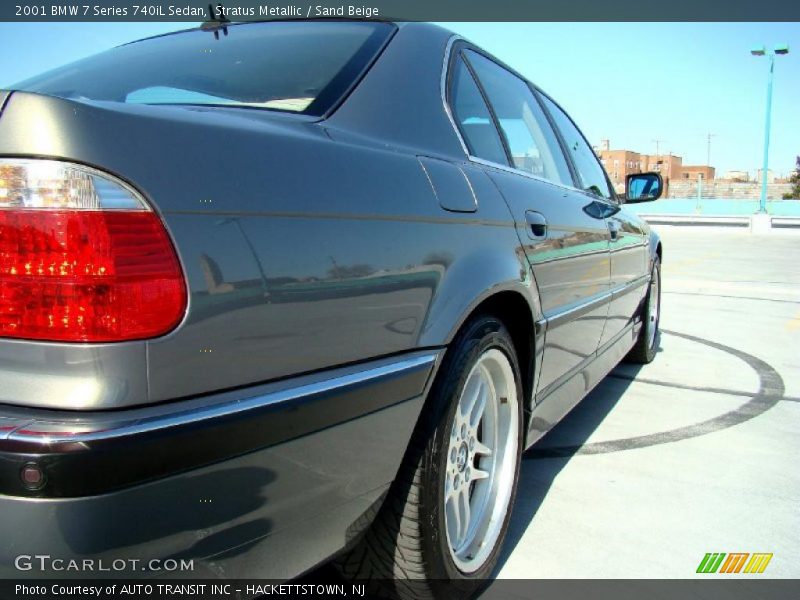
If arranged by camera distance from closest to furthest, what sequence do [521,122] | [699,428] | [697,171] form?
[521,122]
[699,428]
[697,171]

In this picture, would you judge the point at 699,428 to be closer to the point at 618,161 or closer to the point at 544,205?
the point at 544,205

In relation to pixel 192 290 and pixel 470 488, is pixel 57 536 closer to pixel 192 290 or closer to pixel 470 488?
pixel 192 290

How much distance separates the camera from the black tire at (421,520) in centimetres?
170

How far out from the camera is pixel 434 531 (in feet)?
5.74

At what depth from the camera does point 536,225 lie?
231 centimetres

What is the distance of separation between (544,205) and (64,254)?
5.76 feet

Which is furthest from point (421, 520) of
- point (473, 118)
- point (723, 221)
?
point (723, 221)

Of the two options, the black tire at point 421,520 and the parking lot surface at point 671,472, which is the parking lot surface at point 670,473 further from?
the black tire at point 421,520

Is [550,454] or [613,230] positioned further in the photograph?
[613,230]

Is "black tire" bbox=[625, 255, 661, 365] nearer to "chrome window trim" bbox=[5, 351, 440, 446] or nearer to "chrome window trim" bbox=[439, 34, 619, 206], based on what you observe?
"chrome window trim" bbox=[439, 34, 619, 206]

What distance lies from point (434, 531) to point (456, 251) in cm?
72

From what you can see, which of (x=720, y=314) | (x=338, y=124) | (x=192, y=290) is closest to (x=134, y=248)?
(x=192, y=290)

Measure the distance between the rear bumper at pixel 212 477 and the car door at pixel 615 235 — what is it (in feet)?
7.21

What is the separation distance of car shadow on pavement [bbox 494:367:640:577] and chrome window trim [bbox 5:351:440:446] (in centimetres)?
114
